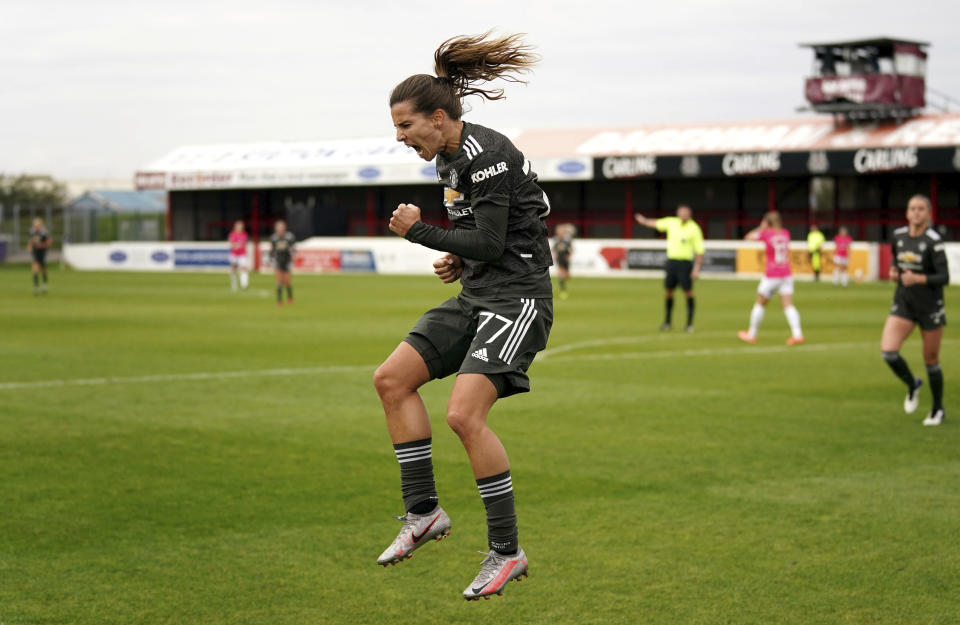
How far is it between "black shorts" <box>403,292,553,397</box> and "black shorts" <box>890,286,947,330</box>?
25.2ft

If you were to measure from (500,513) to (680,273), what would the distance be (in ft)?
59.4

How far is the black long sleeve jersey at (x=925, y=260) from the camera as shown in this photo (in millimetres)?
12305

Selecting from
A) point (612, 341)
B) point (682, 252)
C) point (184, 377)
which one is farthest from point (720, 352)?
point (184, 377)

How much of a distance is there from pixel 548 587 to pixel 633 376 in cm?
951

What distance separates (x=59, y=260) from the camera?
238 feet

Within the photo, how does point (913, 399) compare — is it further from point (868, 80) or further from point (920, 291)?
point (868, 80)

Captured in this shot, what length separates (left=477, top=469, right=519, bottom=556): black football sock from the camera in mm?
5516

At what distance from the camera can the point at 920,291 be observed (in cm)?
1257

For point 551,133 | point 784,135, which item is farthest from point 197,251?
point 784,135

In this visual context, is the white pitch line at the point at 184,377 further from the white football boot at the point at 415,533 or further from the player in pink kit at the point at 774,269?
the white football boot at the point at 415,533

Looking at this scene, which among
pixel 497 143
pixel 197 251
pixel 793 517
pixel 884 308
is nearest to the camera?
pixel 497 143

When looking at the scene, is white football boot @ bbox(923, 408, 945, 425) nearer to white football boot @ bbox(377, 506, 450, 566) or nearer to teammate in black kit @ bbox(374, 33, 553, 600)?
teammate in black kit @ bbox(374, 33, 553, 600)

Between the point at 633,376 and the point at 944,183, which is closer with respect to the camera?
the point at 633,376

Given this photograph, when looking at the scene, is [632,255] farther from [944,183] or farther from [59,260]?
[59,260]
